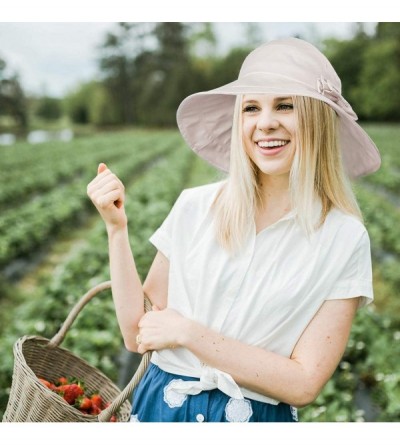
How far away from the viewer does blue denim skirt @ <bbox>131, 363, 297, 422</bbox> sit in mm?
→ 1385

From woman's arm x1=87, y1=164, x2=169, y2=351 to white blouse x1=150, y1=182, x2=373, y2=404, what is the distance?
54 mm

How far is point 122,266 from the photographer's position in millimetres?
1393

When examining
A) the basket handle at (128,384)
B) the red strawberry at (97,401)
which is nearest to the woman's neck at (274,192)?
the basket handle at (128,384)

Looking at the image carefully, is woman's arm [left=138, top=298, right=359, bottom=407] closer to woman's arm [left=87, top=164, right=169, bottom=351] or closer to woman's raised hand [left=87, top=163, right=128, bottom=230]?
woman's arm [left=87, top=164, right=169, bottom=351]

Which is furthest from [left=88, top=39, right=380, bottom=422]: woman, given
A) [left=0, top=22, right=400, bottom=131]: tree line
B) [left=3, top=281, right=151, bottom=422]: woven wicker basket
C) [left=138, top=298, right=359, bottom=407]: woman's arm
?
[left=0, top=22, right=400, bottom=131]: tree line

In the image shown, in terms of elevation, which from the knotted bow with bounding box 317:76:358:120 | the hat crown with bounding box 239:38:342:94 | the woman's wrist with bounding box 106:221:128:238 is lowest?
the woman's wrist with bounding box 106:221:128:238

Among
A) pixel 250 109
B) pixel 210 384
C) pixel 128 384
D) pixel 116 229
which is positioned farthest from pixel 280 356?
pixel 250 109

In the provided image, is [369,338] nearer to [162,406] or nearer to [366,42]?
[366,42]

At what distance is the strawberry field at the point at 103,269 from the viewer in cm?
289

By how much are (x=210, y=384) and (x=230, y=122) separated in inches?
28.2

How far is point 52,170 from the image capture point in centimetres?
888

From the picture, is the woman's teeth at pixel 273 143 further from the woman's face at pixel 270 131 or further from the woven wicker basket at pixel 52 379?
the woven wicker basket at pixel 52 379
